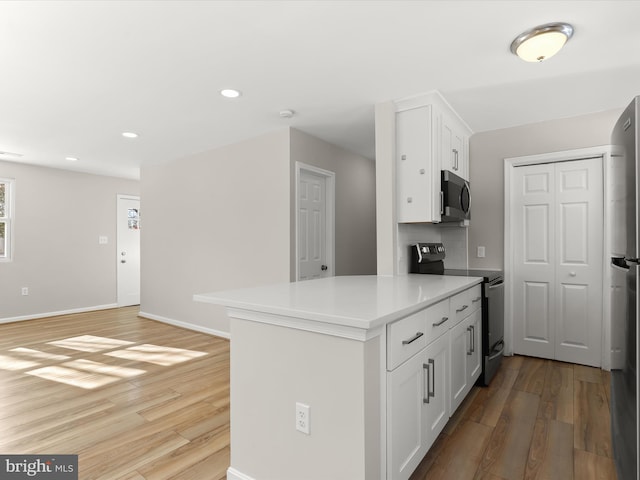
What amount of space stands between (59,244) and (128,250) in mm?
1128

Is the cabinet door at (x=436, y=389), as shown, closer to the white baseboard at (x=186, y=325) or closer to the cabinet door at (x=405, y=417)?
the cabinet door at (x=405, y=417)

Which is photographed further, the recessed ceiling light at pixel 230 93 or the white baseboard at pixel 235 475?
the recessed ceiling light at pixel 230 93

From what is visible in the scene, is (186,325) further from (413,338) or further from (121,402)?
(413,338)

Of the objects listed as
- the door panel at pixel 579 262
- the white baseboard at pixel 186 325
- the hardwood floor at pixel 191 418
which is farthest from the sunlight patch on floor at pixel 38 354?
the door panel at pixel 579 262

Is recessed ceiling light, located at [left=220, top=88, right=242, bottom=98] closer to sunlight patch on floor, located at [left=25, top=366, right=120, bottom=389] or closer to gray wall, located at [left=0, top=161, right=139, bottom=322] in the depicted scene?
sunlight patch on floor, located at [left=25, top=366, right=120, bottom=389]

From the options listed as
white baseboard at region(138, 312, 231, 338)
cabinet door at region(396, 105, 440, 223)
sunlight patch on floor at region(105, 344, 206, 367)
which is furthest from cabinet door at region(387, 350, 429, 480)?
white baseboard at region(138, 312, 231, 338)

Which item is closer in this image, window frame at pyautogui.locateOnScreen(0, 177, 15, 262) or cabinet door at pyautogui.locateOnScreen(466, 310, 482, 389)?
cabinet door at pyautogui.locateOnScreen(466, 310, 482, 389)

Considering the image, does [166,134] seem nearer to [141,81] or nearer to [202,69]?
[141,81]

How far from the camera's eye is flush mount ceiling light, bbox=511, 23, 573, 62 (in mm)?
1996

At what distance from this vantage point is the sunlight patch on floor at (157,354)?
357 centimetres

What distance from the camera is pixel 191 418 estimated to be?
2.37 metres

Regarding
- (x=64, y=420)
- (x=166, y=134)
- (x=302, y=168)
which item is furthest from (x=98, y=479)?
(x=166, y=134)

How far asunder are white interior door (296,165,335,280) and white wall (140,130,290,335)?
26 centimetres

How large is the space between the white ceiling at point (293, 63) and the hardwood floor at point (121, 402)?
240 cm
